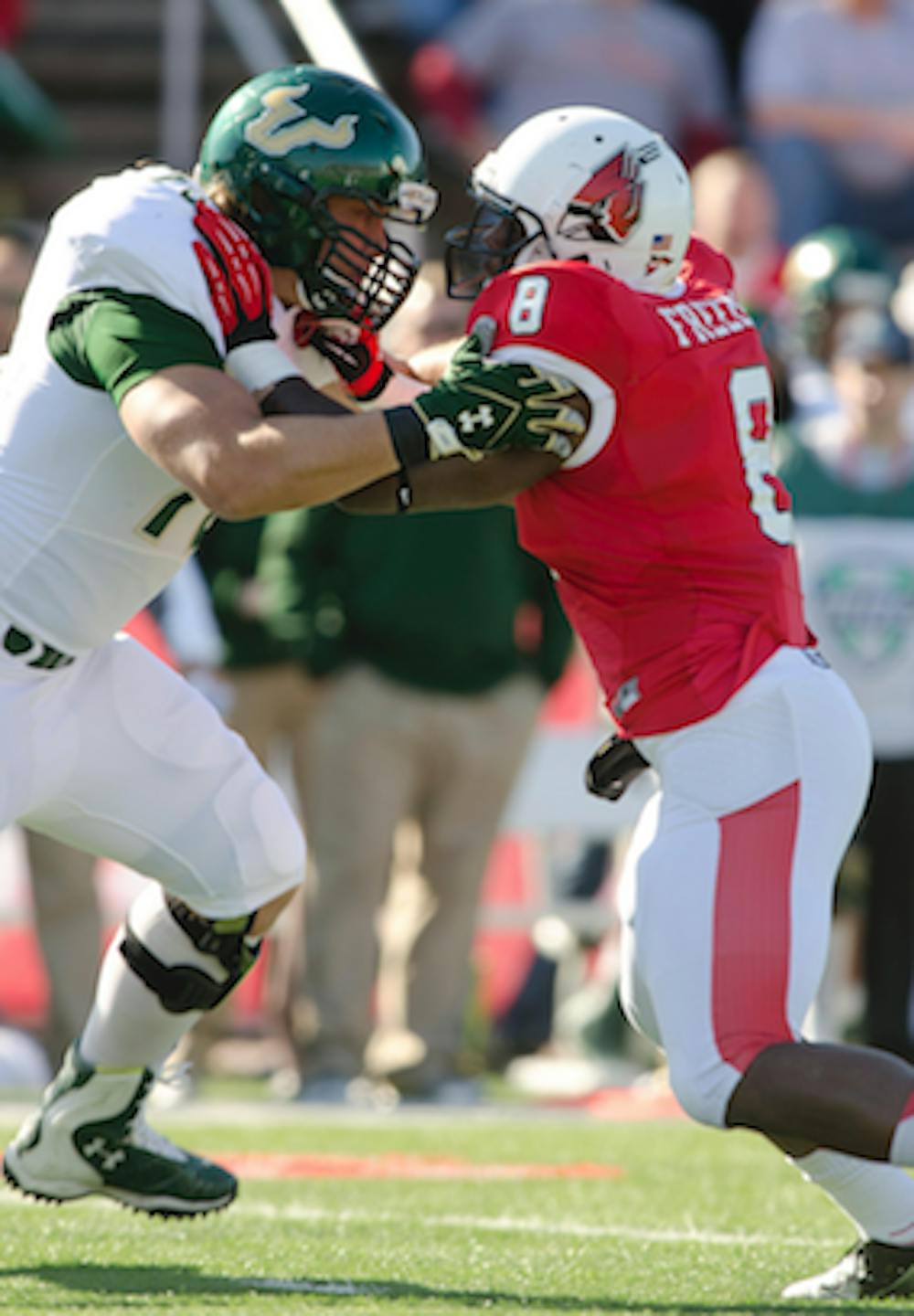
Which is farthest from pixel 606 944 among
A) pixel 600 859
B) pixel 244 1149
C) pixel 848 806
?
pixel 848 806

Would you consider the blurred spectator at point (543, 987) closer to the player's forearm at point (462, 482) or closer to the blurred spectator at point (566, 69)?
the blurred spectator at point (566, 69)

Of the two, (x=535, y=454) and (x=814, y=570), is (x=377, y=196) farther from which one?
(x=814, y=570)

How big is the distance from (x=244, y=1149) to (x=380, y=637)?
6.29 feet

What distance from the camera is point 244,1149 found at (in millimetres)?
5785

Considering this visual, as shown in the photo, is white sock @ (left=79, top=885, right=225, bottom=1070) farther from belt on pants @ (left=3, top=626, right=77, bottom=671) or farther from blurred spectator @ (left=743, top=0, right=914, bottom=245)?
blurred spectator @ (left=743, top=0, right=914, bottom=245)

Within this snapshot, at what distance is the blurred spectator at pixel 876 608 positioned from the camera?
6.72 meters

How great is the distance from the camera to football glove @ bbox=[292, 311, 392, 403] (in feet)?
13.8

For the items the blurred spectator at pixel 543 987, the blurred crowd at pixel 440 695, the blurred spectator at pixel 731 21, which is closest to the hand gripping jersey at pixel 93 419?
the blurred crowd at pixel 440 695

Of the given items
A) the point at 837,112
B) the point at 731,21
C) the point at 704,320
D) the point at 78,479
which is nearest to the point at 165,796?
the point at 78,479

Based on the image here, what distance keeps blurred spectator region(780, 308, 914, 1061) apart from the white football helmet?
2.79 meters

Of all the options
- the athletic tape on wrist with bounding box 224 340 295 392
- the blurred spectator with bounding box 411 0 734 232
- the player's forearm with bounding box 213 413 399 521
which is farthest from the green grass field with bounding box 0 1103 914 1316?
the blurred spectator with bounding box 411 0 734 232

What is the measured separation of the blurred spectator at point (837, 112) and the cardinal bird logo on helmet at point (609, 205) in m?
6.13

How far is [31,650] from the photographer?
4.07m

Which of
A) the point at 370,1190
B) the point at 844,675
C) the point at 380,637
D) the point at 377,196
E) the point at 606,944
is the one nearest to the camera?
the point at 377,196
